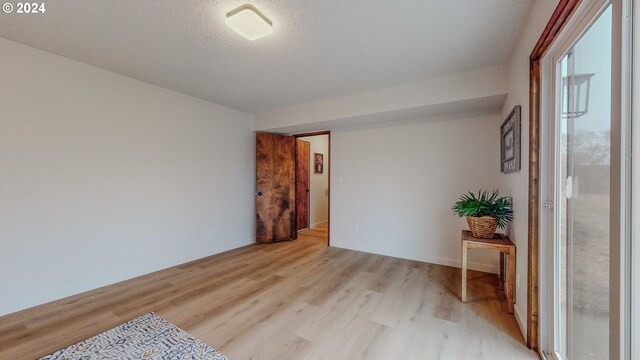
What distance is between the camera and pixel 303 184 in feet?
18.5

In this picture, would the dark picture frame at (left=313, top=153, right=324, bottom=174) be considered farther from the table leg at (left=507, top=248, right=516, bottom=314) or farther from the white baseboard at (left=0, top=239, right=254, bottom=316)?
the table leg at (left=507, top=248, right=516, bottom=314)

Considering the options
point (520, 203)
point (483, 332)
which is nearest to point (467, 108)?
Answer: point (520, 203)

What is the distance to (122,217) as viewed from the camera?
2.79 m

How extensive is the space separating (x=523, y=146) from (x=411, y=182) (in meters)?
1.71

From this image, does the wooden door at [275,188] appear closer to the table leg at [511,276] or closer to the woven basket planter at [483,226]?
the woven basket planter at [483,226]

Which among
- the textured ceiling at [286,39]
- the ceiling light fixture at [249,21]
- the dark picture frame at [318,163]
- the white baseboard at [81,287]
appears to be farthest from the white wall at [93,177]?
the dark picture frame at [318,163]

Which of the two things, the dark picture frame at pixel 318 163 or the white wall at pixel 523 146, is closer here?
the white wall at pixel 523 146

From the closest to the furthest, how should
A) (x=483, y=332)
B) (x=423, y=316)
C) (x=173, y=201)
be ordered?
(x=483, y=332)
(x=423, y=316)
(x=173, y=201)

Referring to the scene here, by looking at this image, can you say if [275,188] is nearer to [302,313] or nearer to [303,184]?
[303,184]

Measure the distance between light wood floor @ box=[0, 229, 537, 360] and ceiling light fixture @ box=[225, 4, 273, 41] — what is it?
2.22 m

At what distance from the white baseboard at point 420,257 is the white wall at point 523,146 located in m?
1.07

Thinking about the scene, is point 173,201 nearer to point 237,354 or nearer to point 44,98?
point 44,98

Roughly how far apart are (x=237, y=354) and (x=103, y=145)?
258 cm

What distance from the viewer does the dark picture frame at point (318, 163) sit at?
20.1 ft
